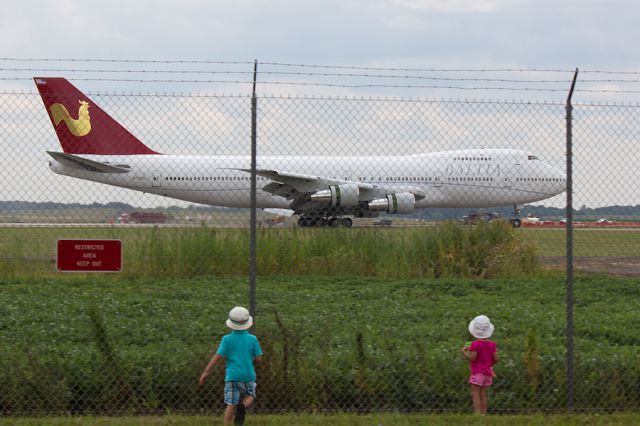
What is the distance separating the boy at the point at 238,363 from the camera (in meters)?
6.53

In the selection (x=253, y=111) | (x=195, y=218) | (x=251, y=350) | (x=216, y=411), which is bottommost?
(x=216, y=411)

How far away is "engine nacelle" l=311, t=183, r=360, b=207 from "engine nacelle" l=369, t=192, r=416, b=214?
130 centimetres

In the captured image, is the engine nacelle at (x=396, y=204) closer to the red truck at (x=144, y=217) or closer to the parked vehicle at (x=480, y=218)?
the parked vehicle at (x=480, y=218)

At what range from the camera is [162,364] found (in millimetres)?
7758

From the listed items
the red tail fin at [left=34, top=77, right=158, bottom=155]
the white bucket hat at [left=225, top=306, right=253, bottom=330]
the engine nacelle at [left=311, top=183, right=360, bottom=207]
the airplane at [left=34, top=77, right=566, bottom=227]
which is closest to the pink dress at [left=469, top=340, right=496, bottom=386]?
the white bucket hat at [left=225, top=306, right=253, bottom=330]

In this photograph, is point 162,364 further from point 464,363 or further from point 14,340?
point 464,363

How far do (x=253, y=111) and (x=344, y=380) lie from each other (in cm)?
259

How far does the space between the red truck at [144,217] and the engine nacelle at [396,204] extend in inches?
755

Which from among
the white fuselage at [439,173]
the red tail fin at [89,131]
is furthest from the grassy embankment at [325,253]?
the white fuselage at [439,173]

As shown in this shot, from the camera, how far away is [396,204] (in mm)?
27656

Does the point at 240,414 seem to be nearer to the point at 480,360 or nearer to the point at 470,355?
the point at 470,355

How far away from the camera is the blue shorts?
6531mm

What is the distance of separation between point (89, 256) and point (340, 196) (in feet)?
64.0

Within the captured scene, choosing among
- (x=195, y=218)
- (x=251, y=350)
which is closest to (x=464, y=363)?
(x=251, y=350)
